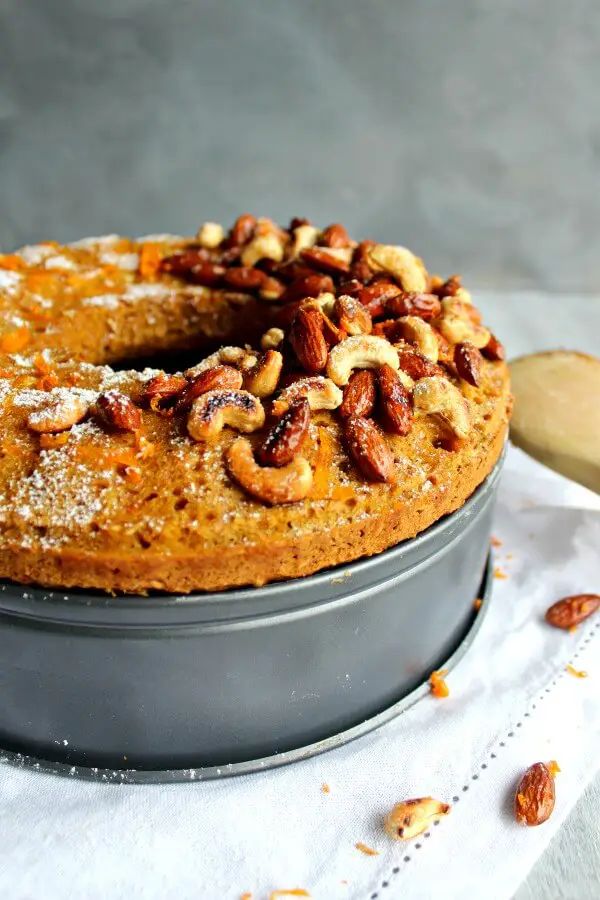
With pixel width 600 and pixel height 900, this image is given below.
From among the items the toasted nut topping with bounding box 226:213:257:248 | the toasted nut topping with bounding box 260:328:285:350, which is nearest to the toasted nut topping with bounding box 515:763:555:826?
the toasted nut topping with bounding box 260:328:285:350

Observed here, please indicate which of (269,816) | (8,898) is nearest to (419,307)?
(269,816)

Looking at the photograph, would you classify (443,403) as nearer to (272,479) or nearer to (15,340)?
(272,479)

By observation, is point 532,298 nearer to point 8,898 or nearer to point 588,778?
point 588,778

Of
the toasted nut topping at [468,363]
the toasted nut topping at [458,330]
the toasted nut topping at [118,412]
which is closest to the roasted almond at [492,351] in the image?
the toasted nut topping at [458,330]

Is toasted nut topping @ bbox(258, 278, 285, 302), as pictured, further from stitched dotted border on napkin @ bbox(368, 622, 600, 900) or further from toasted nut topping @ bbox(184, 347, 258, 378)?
stitched dotted border on napkin @ bbox(368, 622, 600, 900)

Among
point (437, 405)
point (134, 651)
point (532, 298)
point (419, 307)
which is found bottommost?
point (134, 651)

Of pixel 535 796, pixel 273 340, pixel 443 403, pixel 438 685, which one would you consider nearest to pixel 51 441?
pixel 273 340
